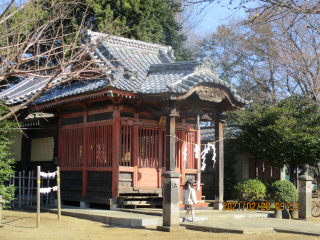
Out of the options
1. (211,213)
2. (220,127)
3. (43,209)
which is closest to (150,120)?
(220,127)

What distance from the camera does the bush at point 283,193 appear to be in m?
14.1

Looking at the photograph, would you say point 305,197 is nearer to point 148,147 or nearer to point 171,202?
point 148,147

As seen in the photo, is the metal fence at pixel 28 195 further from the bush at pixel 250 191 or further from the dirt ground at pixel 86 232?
the bush at pixel 250 191

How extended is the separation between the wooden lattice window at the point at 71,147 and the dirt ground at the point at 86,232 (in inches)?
143

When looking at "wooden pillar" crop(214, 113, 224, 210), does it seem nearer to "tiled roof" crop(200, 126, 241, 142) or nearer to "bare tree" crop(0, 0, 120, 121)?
"bare tree" crop(0, 0, 120, 121)

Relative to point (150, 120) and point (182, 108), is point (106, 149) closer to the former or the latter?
point (150, 120)

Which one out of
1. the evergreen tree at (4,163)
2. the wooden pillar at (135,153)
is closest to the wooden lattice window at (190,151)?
the wooden pillar at (135,153)

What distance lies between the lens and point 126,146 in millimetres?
13141

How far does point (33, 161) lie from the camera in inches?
658

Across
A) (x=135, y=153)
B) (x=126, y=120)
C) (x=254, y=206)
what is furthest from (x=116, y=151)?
(x=254, y=206)

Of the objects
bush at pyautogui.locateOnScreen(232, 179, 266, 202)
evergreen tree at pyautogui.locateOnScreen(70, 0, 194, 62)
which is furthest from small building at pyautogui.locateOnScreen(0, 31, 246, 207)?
evergreen tree at pyautogui.locateOnScreen(70, 0, 194, 62)

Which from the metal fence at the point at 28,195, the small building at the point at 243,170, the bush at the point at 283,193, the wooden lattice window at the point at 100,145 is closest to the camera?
the wooden lattice window at the point at 100,145

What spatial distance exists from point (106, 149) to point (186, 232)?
4.59 meters

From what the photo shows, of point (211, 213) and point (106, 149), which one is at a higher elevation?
point (106, 149)
